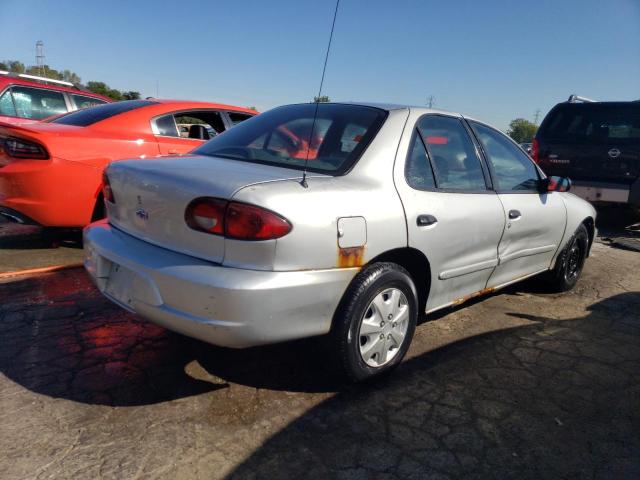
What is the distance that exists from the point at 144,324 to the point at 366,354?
158cm

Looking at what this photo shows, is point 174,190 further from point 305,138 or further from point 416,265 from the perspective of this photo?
point 416,265

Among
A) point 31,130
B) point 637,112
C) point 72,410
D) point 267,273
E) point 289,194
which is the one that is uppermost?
point 637,112

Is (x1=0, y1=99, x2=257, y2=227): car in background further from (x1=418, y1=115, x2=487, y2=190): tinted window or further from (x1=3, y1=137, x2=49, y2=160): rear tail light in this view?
(x1=418, y1=115, x2=487, y2=190): tinted window

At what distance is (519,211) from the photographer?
3.61m

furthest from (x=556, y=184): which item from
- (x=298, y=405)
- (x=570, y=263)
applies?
(x=298, y=405)

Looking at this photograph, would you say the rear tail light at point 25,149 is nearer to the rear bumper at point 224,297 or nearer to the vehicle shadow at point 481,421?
the rear bumper at point 224,297

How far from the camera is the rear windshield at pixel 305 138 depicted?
2723 mm

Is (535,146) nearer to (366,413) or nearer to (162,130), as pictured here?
(162,130)

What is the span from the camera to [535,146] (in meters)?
7.67

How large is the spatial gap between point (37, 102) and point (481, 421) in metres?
7.54

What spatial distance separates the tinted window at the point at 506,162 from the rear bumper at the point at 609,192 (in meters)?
3.76

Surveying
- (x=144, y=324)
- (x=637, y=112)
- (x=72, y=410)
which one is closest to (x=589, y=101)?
(x=637, y=112)

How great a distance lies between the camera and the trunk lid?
2.26 meters

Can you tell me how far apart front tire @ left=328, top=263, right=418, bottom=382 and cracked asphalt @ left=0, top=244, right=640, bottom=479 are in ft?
0.54
